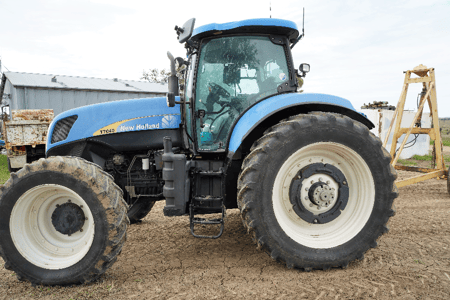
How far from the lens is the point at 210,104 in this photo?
329 cm

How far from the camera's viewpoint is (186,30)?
296 cm

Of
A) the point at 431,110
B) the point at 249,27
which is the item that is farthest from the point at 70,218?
the point at 431,110

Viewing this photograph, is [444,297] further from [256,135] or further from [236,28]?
[236,28]

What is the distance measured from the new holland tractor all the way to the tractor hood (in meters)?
0.01

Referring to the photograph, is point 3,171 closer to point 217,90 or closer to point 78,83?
point 78,83

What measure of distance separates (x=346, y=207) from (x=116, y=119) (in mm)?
2528

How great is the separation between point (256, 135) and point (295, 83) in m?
0.73

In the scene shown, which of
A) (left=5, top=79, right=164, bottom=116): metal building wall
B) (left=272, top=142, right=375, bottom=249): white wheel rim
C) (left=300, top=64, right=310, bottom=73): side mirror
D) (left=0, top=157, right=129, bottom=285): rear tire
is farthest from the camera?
(left=5, top=79, right=164, bottom=116): metal building wall

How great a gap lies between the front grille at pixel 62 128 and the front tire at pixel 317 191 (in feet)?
6.69

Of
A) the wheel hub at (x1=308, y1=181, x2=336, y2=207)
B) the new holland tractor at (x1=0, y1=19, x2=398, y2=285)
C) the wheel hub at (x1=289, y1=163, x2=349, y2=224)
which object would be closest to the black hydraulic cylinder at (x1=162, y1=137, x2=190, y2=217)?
the new holland tractor at (x1=0, y1=19, x2=398, y2=285)

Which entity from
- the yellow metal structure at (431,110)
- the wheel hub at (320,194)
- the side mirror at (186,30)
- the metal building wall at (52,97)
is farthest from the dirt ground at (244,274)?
the metal building wall at (52,97)

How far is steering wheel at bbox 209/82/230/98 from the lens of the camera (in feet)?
10.7

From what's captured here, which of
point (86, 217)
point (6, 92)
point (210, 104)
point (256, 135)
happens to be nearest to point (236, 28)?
point (210, 104)

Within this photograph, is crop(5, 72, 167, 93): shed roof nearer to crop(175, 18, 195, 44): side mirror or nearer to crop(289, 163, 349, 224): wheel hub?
crop(175, 18, 195, 44): side mirror
